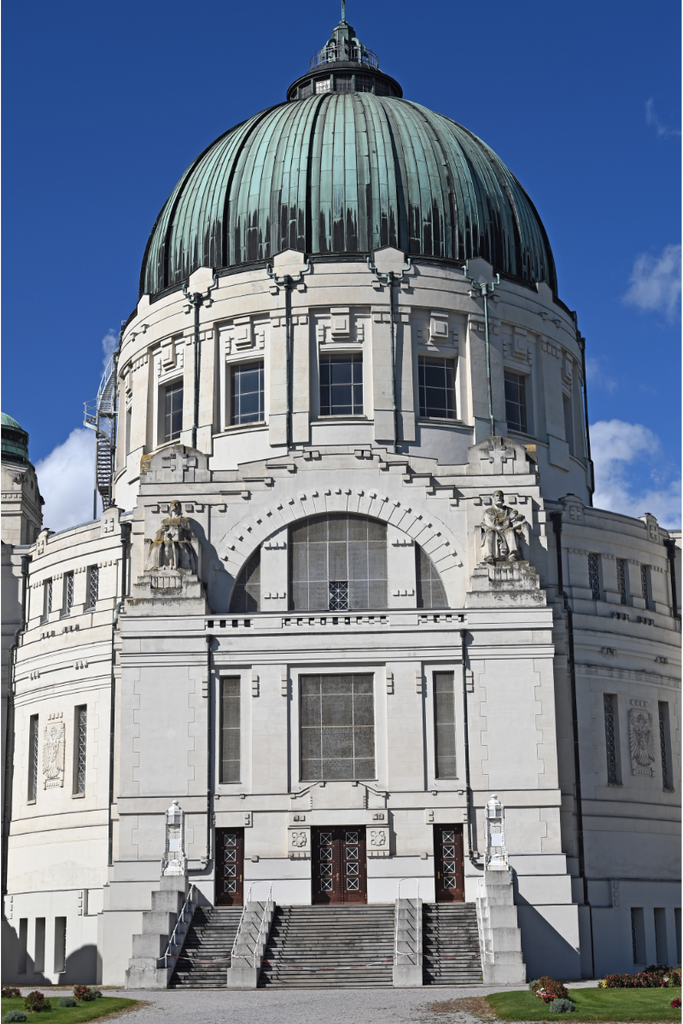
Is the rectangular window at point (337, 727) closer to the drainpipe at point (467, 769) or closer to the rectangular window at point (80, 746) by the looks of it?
the drainpipe at point (467, 769)

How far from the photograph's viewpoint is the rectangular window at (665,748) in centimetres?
5344

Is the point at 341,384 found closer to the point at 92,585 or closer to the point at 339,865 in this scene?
the point at 92,585

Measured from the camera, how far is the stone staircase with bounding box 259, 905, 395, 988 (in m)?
39.2

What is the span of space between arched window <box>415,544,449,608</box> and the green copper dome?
14.5 meters

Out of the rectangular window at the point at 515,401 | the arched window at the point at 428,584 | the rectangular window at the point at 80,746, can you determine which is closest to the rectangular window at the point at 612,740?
the arched window at the point at 428,584

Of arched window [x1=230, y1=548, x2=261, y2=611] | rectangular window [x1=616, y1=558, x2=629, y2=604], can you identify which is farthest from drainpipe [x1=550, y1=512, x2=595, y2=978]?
arched window [x1=230, y1=548, x2=261, y2=611]

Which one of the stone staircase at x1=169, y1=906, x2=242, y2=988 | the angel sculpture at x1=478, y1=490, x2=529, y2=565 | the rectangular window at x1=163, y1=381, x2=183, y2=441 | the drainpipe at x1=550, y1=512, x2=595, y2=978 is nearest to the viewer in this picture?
the stone staircase at x1=169, y1=906, x2=242, y2=988

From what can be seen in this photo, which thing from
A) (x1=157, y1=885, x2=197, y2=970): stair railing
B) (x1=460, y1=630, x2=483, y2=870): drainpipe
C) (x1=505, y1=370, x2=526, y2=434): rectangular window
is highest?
(x1=505, y1=370, x2=526, y2=434): rectangular window

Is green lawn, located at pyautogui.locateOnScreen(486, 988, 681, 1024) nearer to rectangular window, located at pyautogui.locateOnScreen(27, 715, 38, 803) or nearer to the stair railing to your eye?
the stair railing

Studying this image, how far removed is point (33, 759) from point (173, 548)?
11747mm

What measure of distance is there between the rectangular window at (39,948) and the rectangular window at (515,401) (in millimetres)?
26785

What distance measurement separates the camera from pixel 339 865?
4641cm

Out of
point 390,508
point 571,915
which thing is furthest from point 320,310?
point 571,915

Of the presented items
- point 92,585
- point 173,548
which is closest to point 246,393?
point 92,585
